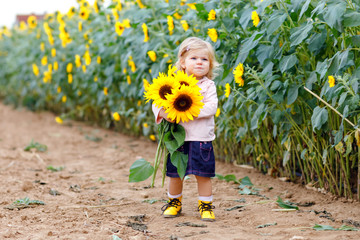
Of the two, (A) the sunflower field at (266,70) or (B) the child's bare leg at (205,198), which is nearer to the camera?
(A) the sunflower field at (266,70)

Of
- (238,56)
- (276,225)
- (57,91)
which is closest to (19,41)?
(57,91)

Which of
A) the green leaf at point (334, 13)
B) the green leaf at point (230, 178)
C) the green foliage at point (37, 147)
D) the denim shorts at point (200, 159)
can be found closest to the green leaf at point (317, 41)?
the green leaf at point (334, 13)

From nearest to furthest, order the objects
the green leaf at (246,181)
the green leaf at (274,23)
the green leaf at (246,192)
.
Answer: the green leaf at (274,23) < the green leaf at (246,192) < the green leaf at (246,181)

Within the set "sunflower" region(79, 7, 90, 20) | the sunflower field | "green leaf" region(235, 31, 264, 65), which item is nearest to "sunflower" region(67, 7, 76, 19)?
the sunflower field

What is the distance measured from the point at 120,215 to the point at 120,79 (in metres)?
3.17

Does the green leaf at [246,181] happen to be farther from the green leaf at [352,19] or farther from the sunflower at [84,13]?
the sunflower at [84,13]

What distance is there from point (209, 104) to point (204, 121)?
0.35 feet

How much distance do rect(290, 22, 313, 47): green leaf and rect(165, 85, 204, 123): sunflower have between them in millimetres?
617

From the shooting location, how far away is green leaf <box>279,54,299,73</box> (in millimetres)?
2944

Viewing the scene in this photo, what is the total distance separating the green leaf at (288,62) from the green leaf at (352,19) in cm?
52

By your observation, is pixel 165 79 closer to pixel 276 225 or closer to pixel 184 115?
pixel 184 115

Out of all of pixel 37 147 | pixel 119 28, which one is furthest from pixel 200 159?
pixel 37 147

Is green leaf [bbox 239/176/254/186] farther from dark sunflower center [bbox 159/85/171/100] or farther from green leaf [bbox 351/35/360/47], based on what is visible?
green leaf [bbox 351/35/360/47]

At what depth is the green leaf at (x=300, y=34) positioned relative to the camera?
2715 mm
